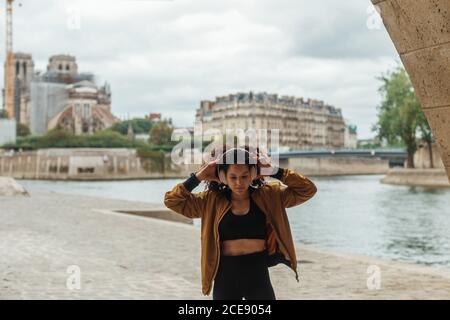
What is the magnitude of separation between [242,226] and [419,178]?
48.5 m

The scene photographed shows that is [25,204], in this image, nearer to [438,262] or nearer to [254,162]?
[438,262]

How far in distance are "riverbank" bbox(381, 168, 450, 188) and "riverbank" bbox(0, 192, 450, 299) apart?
3656 cm

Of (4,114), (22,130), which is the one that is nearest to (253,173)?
(22,130)

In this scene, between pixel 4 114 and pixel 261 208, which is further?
pixel 4 114

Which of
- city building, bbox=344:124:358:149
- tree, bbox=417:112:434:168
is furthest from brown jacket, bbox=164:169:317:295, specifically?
city building, bbox=344:124:358:149

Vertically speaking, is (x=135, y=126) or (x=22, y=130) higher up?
(x=135, y=126)

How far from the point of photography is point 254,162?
313 cm

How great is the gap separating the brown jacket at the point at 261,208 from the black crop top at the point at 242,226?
0.03 metres

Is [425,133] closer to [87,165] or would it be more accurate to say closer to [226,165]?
[87,165]

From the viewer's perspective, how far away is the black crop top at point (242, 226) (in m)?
3.13

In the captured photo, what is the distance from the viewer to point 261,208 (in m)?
3.17

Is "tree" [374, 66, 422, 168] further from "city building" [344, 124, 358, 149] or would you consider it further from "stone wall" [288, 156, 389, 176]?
"city building" [344, 124, 358, 149]

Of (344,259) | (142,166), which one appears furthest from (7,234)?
(142,166)

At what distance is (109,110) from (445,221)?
111981 millimetres
